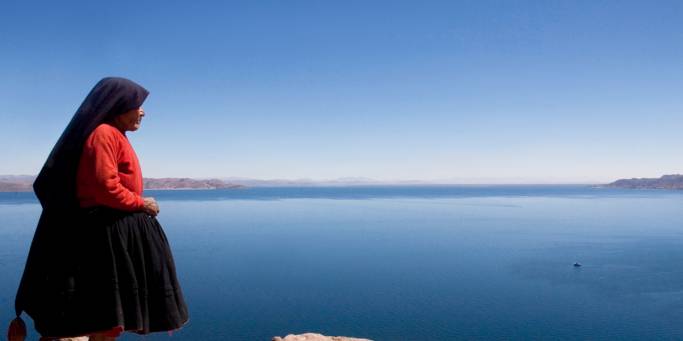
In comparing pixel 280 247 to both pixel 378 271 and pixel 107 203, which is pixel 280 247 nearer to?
pixel 378 271

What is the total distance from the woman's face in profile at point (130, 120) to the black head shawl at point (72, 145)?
0.05 meters

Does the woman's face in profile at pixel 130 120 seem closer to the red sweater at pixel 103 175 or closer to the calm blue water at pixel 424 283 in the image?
the red sweater at pixel 103 175

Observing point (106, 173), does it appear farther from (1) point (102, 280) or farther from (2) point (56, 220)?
(1) point (102, 280)

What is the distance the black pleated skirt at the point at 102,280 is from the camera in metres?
2.65

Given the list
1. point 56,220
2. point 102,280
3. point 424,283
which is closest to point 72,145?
point 56,220

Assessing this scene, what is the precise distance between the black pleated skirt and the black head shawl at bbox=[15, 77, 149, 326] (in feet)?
0.04

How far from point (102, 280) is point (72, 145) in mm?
813

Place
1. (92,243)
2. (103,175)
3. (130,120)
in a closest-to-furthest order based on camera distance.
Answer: (103,175)
(92,243)
(130,120)

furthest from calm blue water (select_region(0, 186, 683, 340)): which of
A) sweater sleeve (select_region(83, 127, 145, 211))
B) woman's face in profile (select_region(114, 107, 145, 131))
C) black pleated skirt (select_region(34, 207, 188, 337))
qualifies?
sweater sleeve (select_region(83, 127, 145, 211))

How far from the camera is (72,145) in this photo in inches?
104

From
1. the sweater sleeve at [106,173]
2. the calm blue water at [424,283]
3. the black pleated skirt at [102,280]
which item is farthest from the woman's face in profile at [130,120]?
the calm blue water at [424,283]

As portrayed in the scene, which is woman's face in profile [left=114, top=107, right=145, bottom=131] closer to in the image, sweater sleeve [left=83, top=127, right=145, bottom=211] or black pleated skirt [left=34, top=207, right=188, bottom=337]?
sweater sleeve [left=83, top=127, right=145, bottom=211]

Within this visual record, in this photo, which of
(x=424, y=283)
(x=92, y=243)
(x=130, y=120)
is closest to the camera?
(x=92, y=243)

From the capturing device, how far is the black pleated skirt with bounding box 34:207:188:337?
2.65 metres
